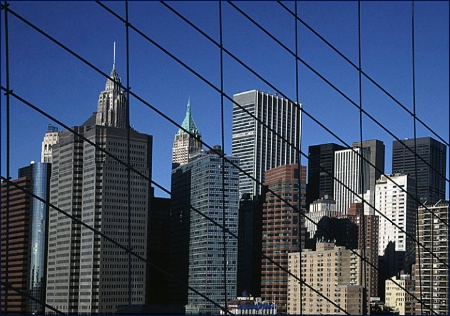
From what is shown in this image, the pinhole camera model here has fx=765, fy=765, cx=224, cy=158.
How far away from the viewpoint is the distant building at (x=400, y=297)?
46625 millimetres

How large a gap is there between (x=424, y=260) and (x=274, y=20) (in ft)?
131

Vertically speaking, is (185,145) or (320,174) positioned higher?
(185,145)

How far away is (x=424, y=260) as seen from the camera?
53938 millimetres

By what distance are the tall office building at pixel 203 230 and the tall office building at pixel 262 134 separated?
718 inches

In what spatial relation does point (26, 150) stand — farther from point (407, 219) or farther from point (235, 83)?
point (235, 83)

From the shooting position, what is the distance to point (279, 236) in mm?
55625

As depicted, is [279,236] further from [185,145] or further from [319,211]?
[319,211]

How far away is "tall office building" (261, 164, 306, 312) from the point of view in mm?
50084

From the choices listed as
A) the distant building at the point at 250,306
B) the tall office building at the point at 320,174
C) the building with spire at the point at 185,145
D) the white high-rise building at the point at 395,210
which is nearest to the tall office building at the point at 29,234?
the distant building at the point at 250,306

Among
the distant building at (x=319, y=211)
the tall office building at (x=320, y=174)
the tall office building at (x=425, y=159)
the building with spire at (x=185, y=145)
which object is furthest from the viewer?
the tall office building at (x=425, y=159)

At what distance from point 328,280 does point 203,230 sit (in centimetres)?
945

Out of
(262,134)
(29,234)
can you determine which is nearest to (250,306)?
(29,234)

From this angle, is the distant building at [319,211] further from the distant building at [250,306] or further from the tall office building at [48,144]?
the tall office building at [48,144]

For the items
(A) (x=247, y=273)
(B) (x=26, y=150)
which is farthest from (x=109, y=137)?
(A) (x=247, y=273)
